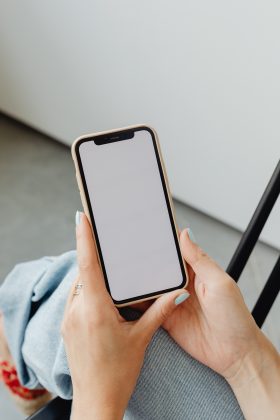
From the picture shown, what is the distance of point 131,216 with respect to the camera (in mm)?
537

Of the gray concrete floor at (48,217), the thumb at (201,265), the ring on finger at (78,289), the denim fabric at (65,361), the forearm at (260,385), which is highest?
the thumb at (201,265)

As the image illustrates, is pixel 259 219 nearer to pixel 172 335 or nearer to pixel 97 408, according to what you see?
pixel 172 335

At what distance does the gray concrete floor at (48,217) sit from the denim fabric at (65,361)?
48 cm

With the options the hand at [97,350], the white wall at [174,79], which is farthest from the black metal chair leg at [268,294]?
the white wall at [174,79]

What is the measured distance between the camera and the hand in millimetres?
459

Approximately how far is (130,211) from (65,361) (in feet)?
0.59

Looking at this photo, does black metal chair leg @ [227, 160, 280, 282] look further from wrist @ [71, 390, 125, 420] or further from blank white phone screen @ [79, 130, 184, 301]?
wrist @ [71, 390, 125, 420]

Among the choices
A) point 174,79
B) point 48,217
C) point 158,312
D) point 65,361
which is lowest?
point 48,217

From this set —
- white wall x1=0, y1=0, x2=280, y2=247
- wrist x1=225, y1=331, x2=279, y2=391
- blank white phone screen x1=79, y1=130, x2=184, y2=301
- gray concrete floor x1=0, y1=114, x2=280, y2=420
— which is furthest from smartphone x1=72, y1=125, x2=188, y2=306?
gray concrete floor x1=0, y1=114, x2=280, y2=420

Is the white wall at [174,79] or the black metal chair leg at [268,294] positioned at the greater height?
the white wall at [174,79]

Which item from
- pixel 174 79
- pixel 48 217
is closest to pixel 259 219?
pixel 174 79

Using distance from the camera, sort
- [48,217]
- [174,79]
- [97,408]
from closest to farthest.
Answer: [97,408] → [174,79] → [48,217]

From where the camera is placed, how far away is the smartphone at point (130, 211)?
52cm

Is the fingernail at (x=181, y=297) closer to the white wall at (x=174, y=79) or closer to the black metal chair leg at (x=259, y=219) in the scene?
the black metal chair leg at (x=259, y=219)
